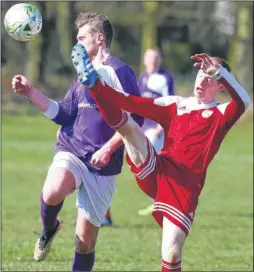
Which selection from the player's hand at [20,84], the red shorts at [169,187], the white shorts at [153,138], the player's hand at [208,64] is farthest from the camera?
the white shorts at [153,138]

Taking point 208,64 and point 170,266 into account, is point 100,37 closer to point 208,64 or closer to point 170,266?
point 208,64

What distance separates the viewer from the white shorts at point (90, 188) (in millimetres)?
7234

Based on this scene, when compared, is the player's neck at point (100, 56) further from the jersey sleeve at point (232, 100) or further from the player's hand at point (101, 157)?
the jersey sleeve at point (232, 100)

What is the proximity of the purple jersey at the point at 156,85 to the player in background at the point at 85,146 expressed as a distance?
18.4 ft

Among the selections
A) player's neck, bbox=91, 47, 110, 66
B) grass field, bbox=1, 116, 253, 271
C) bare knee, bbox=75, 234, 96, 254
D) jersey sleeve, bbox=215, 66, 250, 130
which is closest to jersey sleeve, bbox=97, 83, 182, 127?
jersey sleeve, bbox=215, 66, 250, 130

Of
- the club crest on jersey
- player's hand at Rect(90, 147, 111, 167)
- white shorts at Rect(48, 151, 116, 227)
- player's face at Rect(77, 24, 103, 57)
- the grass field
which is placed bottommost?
the grass field

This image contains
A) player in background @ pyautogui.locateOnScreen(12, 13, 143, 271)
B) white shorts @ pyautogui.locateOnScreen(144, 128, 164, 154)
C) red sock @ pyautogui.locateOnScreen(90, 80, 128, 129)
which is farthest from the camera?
white shorts @ pyautogui.locateOnScreen(144, 128, 164, 154)

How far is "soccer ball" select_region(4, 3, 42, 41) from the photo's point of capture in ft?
23.0

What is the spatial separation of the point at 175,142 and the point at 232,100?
57 centimetres

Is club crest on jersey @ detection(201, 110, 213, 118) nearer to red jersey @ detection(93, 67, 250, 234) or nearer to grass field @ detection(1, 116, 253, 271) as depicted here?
red jersey @ detection(93, 67, 250, 234)

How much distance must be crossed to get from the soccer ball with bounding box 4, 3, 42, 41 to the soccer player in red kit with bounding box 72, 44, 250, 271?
0.87 metres

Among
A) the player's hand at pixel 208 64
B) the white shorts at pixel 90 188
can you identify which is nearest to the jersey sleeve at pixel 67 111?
the white shorts at pixel 90 188

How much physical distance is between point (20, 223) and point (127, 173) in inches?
296

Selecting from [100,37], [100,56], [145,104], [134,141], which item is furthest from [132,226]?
[134,141]
